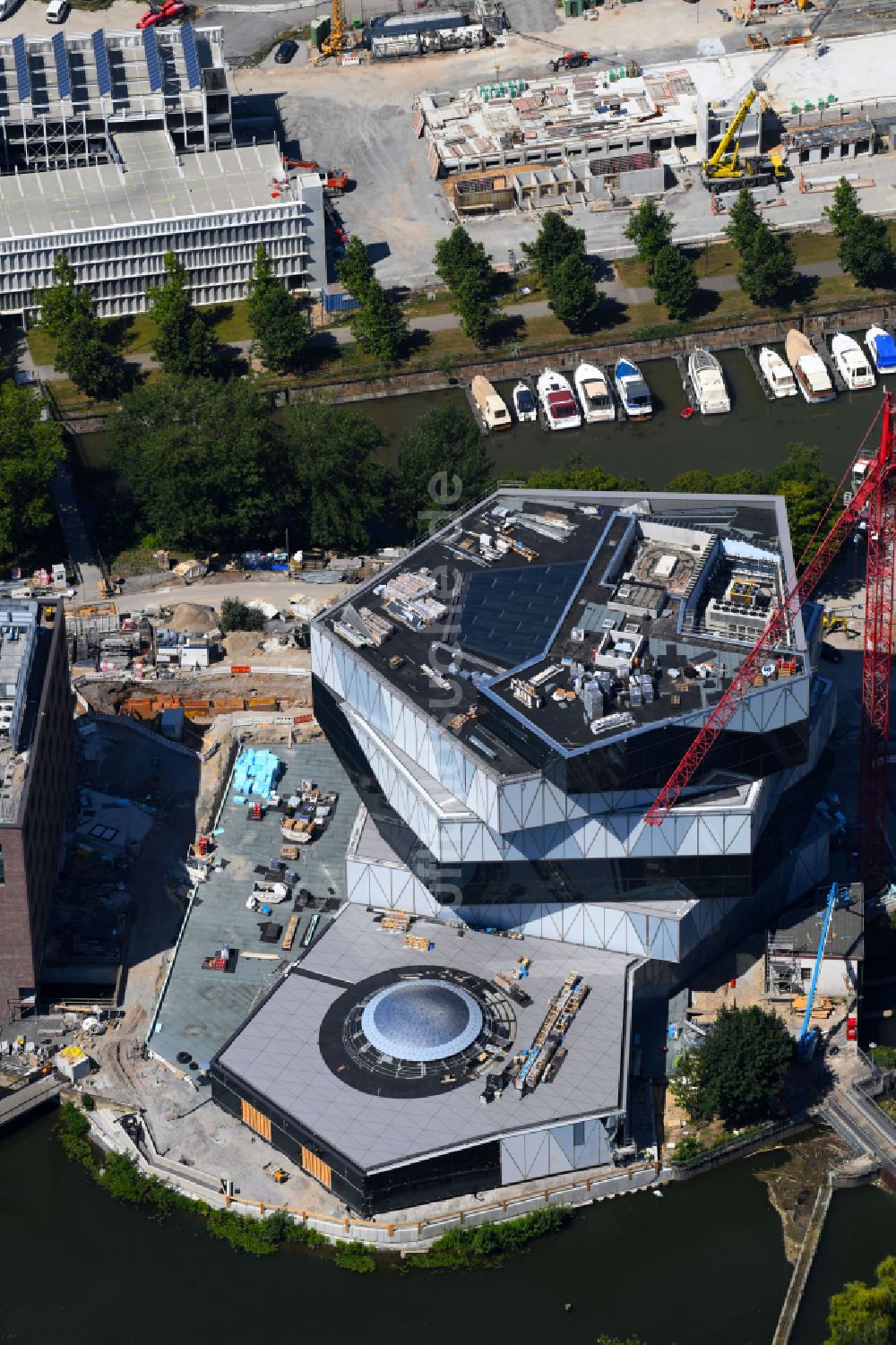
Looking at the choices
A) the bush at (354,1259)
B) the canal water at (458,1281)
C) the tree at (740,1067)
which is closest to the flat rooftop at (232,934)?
the canal water at (458,1281)

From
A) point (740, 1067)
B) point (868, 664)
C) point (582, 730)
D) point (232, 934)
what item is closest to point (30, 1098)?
point (232, 934)

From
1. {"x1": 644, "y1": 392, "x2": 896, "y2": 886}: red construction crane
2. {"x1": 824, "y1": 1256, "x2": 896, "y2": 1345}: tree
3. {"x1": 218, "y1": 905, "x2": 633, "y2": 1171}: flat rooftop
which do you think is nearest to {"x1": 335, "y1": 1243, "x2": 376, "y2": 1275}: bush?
{"x1": 218, "y1": 905, "x2": 633, "y2": 1171}: flat rooftop

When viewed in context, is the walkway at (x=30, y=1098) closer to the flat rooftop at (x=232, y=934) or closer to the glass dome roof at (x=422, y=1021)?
the flat rooftop at (x=232, y=934)

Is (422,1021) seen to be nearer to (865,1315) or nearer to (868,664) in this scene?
(865,1315)

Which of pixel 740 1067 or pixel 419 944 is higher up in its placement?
pixel 419 944

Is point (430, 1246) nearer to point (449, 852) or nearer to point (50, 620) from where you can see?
point (449, 852)

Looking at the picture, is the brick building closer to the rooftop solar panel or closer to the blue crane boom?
the rooftop solar panel

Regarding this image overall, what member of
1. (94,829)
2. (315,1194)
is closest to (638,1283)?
(315,1194)

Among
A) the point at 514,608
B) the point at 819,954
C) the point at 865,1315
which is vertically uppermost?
the point at 514,608
